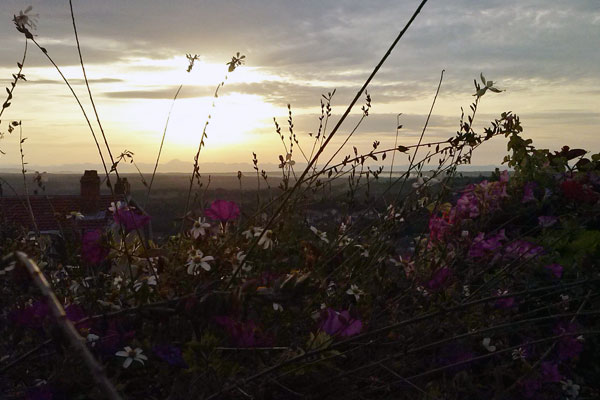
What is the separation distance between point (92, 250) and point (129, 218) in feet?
0.82

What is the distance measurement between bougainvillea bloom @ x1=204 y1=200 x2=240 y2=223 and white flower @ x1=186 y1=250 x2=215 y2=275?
0.40m

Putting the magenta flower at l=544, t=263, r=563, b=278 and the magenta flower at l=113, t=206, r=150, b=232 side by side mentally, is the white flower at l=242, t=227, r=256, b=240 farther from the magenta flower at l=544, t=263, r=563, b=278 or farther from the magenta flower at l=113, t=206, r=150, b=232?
the magenta flower at l=544, t=263, r=563, b=278

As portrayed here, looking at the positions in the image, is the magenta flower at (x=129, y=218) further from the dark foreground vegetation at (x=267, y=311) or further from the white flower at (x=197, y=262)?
the white flower at (x=197, y=262)

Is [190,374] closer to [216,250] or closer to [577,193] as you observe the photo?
[216,250]

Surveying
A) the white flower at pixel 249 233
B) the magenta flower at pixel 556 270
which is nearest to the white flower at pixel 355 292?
the white flower at pixel 249 233

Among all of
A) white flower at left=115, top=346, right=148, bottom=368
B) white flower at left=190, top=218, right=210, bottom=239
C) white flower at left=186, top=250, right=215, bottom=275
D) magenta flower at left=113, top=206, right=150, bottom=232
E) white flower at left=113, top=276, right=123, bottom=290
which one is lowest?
white flower at left=115, top=346, right=148, bottom=368

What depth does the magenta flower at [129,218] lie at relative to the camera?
2.28 meters

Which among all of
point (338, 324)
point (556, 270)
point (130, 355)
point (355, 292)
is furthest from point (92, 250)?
point (556, 270)

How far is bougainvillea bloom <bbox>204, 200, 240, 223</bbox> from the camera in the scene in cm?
249

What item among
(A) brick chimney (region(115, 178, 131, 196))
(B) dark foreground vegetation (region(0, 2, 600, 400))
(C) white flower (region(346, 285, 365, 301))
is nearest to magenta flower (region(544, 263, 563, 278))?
(B) dark foreground vegetation (region(0, 2, 600, 400))

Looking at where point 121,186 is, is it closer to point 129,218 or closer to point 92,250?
point 129,218

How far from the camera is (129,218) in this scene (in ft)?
7.54

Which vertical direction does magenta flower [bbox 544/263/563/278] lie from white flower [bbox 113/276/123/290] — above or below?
below

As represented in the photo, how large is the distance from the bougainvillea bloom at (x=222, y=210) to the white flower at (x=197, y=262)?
0.40m
